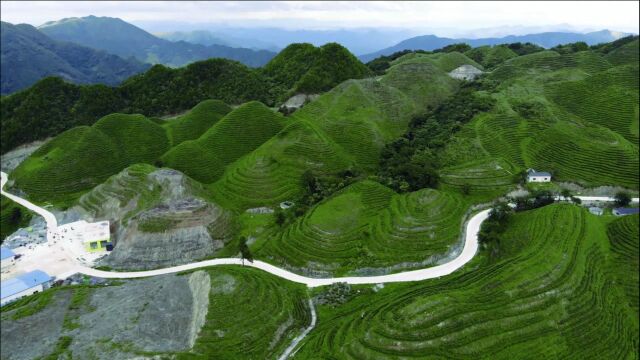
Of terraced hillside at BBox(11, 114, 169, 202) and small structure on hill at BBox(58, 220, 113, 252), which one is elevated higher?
terraced hillside at BBox(11, 114, 169, 202)

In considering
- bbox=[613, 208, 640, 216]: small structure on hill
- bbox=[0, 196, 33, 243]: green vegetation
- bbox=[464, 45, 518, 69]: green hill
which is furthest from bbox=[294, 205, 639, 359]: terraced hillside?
bbox=[464, 45, 518, 69]: green hill

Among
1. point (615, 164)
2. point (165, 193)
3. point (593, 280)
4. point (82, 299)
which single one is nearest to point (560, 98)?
point (615, 164)

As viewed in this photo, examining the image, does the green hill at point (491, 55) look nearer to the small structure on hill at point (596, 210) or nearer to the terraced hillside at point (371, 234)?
the small structure on hill at point (596, 210)

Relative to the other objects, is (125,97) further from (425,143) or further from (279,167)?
(425,143)

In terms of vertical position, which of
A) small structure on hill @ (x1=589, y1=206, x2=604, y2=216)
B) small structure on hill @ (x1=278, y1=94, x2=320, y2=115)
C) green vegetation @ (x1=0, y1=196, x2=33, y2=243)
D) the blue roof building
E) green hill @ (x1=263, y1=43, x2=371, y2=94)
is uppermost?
green hill @ (x1=263, y1=43, x2=371, y2=94)

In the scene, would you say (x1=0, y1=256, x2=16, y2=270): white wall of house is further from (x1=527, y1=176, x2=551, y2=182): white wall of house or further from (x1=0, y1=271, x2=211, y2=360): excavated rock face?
(x1=527, y1=176, x2=551, y2=182): white wall of house

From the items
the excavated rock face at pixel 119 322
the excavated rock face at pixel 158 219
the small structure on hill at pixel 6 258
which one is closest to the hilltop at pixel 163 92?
the excavated rock face at pixel 158 219

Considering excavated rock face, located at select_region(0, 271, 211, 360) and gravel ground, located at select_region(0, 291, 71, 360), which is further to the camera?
gravel ground, located at select_region(0, 291, 71, 360)
